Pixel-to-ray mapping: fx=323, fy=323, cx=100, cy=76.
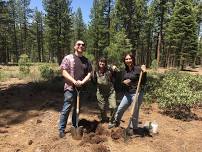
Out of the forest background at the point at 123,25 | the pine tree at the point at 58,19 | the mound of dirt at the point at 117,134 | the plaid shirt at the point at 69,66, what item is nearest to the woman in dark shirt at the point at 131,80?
the mound of dirt at the point at 117,134

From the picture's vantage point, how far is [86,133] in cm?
842

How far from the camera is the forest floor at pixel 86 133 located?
785cm

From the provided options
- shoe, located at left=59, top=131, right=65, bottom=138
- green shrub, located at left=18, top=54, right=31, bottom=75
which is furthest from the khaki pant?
green shrub, located at left=18, top=54, right=31, bottom=75

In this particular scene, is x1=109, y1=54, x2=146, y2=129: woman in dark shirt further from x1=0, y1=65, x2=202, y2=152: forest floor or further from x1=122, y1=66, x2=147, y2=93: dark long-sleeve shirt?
x1=0, y1=65, x2=202, y2=152: forest floor

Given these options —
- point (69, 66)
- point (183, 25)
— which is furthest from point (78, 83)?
point (183, 25)

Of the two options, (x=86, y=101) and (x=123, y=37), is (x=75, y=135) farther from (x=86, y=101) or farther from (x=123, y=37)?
(x=123, y=37)

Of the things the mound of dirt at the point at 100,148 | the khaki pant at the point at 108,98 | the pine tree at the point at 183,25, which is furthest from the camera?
the pine tree at the point at 183,25

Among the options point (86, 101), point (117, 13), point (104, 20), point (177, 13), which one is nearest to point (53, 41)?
point (104, 20)

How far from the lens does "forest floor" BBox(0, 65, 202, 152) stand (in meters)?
7.85

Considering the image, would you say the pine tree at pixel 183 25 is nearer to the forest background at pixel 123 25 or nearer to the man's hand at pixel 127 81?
the forest background at pixel 123 25

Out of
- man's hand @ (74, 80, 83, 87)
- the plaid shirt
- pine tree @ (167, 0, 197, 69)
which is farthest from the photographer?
pine tree @ (167, 0, 197, 69)

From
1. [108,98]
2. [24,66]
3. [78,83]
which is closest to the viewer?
[78,83]

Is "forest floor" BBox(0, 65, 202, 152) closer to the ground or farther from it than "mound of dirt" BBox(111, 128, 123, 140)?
closer to the ground

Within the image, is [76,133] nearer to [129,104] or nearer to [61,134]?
[61,134]
